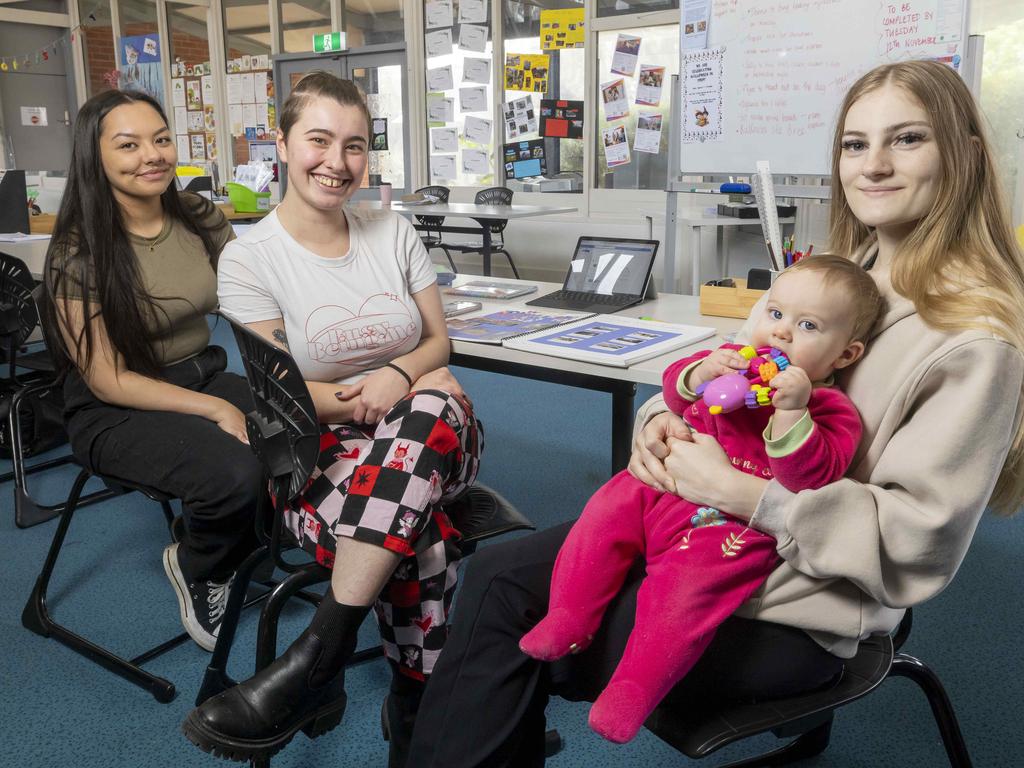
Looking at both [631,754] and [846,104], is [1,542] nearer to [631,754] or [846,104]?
[631,754]

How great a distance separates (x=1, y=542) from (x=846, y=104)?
98.3 inches

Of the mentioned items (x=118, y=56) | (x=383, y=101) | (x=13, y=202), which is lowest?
(x=13, y=202)

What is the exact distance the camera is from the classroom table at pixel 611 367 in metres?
1.51

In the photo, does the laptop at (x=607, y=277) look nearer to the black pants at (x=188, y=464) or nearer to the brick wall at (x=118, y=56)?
the black pants at (x=188, y=464)

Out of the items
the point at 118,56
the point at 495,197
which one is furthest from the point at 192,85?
the point at 495,197

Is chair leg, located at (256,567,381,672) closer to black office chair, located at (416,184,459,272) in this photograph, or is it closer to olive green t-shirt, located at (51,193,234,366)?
olive green t-shirt, located at (51,193,234,366)

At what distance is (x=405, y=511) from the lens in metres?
1.33

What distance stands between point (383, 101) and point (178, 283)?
19.6ft

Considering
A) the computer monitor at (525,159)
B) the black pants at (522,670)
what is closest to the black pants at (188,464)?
the black pants at (522,670)

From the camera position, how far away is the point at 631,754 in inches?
61.4

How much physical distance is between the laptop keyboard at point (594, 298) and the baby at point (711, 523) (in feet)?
2.97

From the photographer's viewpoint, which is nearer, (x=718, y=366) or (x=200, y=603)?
(x=718, y=366)

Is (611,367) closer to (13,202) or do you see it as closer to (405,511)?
(405,511)

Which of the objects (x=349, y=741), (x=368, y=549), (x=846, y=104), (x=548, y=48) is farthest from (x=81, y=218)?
(x=548, y=48)
